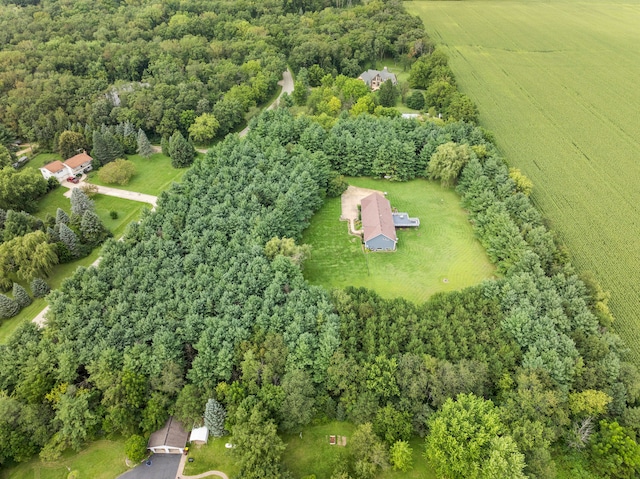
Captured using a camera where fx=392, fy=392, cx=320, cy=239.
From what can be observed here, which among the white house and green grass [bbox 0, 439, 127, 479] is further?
the white house

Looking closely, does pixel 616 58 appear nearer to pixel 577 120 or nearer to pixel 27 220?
pixel 577 120

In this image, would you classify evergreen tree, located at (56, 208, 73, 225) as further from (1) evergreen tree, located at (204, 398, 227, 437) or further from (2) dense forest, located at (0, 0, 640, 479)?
(1) evergreen tree, located at (204, 398, 227, 437)

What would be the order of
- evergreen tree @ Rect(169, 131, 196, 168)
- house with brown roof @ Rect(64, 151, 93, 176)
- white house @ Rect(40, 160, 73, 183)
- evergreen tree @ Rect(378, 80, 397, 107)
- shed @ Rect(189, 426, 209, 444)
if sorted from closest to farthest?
shed @ Rect(189, 426, 209, 444) < white house @ Rect(40, 160, 73, 183) < house with brown roof @ Rect(64, 151, 93, 176) < evergreen tree @ Rect(169, 131, 196, 168) < evergreen tree @ Rect(378, 80, 397, 107)

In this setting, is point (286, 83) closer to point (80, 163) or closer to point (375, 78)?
point (375, 78)

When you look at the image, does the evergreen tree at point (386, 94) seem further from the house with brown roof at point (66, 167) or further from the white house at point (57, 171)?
the white house at point (57, 171)

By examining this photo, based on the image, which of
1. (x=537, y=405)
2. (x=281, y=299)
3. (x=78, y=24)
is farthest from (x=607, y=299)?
(x=78, y=24)

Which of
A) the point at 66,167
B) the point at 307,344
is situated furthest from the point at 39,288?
the point at 307,344

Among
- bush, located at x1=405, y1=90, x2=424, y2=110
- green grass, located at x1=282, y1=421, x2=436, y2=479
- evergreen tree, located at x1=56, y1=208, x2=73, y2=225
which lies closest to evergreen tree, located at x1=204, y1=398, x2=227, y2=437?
green grass, located at x1=282, y1=421, x2=436, y2=479
